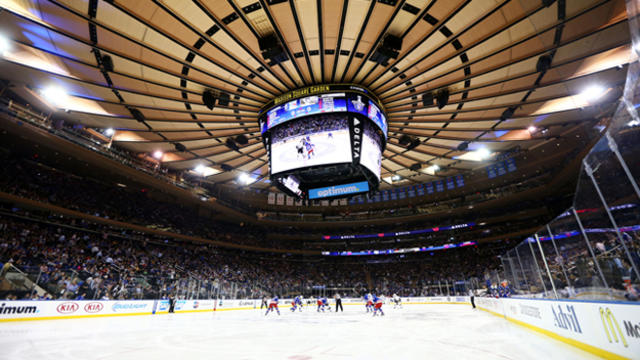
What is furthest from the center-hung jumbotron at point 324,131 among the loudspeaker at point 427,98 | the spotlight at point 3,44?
the spotlight at point 3,44

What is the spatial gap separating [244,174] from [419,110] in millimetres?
17033

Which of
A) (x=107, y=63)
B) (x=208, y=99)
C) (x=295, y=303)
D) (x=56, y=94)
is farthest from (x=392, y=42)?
(x=295, y=303)

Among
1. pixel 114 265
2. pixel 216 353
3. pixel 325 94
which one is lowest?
pixel 216 353

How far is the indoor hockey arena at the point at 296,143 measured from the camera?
5805 millimetres

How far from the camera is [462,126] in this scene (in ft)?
58.1

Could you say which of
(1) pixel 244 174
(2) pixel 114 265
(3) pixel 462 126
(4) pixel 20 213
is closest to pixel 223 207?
(1) pixel 244 174

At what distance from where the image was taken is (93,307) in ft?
49.6

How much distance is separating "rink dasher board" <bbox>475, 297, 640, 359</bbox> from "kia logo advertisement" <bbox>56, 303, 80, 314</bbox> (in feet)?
65.9

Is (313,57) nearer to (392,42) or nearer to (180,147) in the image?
(392,42)

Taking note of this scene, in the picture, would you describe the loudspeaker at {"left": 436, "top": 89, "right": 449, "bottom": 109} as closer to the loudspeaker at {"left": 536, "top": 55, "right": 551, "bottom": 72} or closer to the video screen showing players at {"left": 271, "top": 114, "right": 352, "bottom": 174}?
the loudspeaker at {"left": 536, "top": 55, "right": 551, "bottom": 72}

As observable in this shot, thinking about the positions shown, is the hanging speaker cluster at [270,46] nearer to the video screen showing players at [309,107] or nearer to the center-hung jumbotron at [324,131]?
the video screen showing players at [309,107]

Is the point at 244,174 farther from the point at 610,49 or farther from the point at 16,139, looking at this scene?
the point at 610,49

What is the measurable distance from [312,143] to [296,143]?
81 cm

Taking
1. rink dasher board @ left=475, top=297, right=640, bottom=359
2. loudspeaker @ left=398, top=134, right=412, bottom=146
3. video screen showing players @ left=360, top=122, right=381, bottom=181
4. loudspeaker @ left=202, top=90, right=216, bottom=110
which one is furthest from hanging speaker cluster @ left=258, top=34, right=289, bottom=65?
rink dasher board @ left=475, top=297, right=640, bottom=359
